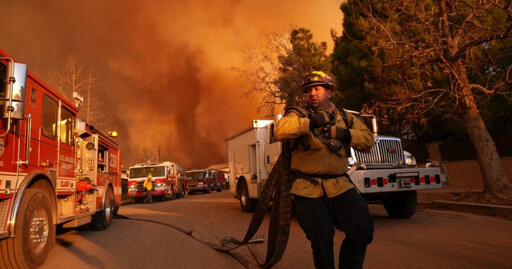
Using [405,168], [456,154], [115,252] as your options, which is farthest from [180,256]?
[456,154]

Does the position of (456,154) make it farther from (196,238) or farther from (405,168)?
(196,238)

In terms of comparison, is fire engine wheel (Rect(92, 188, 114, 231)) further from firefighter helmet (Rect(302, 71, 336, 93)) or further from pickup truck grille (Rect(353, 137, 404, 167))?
firefighter helmet (Rect(302, 71, 336, 93))

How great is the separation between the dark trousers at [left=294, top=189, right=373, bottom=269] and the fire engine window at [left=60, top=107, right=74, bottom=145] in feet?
16.9

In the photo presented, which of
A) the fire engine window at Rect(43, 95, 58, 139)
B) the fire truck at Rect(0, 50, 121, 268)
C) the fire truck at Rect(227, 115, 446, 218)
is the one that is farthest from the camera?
the fire truck at Rect(227, 115, 446, 218)

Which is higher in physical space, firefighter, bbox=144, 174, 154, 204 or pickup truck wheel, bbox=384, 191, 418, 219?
firefighter, bbox=144, 174, 154, 204

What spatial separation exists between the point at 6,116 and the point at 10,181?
746mm

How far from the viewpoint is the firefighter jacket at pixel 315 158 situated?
2715 millimetres

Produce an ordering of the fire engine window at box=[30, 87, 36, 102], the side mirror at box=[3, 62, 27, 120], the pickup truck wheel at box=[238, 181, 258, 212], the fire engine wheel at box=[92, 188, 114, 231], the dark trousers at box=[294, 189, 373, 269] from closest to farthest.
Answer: the dark trousers at box=[294, 189, 373, 269]
the side mirror at box=[3, 62, 27, 120]
the fire engine window at box=[30, 87, 36, 102]
the fire engine wheel at box=[92, 188, 114, 231]
the pickup truck wheel at box=[238, 181, 258, 212]

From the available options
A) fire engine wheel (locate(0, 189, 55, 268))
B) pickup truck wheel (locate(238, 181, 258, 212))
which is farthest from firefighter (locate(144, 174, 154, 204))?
fire engine wheel (locate(0, 189, 55, 268))

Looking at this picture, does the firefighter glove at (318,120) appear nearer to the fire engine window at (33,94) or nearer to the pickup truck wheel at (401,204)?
the fire engine window at (33,94)

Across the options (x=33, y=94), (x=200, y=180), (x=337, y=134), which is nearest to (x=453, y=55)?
(x=337, y=134)

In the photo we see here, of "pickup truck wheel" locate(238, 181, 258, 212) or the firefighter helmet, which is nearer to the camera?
the firefighter helmet

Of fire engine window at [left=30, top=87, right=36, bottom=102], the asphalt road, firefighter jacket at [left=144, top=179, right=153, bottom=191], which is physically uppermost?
fire engine window at [left=30, top=87, right=36, bottom=102]

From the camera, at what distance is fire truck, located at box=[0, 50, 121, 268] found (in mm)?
4273
